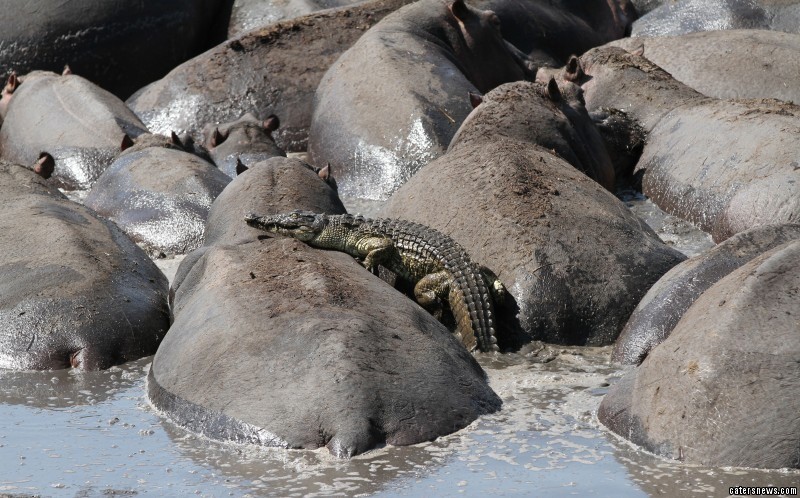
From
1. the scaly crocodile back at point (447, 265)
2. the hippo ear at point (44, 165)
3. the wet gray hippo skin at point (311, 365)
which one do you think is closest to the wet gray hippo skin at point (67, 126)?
the hippo ear at point (44, 165)

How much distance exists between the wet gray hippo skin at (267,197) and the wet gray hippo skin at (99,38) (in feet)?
18.5

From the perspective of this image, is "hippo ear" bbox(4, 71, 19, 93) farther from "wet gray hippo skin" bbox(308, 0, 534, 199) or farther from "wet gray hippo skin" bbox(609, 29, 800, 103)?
"wet gray hippo skin" bbox(609, 29, 800, 103)

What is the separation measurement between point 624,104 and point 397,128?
223 cm

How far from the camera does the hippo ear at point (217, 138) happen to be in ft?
38.8

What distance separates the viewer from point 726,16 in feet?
46.2

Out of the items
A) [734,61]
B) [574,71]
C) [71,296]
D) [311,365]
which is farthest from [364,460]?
[734,61]

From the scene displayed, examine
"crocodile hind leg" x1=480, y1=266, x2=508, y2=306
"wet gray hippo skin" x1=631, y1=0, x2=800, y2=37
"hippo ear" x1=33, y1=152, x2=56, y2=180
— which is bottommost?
"hippo ear" x1=33, y1=152, x2=56, y2=180

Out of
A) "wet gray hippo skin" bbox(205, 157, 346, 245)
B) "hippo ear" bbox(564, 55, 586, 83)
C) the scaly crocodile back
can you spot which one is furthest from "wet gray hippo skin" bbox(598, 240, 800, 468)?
"hippo ear" bbox(564, 55, 586, 83)

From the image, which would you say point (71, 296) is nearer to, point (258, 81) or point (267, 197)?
point (267, 197)

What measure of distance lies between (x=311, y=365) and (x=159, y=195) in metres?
4.80

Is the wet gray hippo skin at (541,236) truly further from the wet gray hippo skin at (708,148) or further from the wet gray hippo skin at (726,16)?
the wet gray hippo skin at (726,16)

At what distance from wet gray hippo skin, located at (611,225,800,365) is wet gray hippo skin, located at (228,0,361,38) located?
8.25 m

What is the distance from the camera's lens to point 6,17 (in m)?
13.7

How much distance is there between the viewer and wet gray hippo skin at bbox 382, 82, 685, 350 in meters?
7.20
